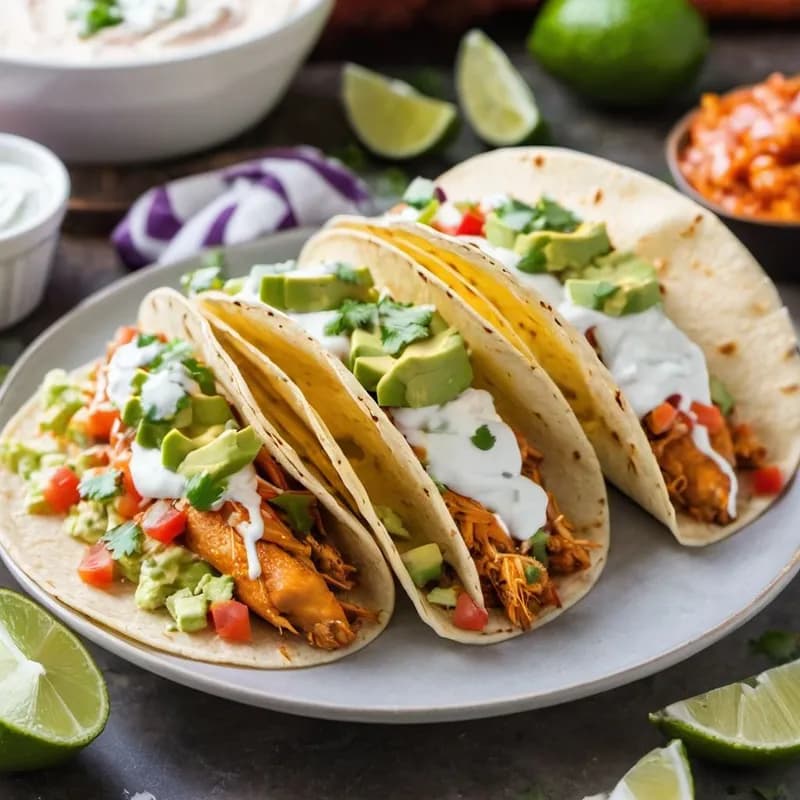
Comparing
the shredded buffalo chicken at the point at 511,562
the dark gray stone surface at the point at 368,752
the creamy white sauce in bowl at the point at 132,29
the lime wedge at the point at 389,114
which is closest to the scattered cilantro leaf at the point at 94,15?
the creamy white sauce in bowl at the point at 132,29

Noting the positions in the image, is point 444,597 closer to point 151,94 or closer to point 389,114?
point 151,94

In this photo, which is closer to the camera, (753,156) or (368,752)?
(368,752)

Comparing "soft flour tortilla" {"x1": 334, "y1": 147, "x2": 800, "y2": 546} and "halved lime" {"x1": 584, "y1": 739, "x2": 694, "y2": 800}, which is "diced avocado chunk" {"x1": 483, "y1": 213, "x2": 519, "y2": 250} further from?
"halved lime" {"x1": 584, "y1": 739, "x2": 694, "y2": 800}

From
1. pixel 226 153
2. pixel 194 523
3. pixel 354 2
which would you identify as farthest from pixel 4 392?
pixel 354 2

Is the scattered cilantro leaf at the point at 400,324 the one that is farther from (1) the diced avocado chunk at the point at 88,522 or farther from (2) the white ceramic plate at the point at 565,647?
(1) the diced avocado chunk at the point at 88,522

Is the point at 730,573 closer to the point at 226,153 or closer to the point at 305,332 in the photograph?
the point at 305,332

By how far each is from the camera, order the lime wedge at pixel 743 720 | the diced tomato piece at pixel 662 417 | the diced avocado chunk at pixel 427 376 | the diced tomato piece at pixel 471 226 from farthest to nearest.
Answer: the diced tomato piece at pixel 471 226 → the diced tomato piece at pixel 662 417 → the diced avocado chunk at pixel 427 376 → the lime wedge at pixel 743 720

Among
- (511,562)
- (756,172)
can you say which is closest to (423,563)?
(511,562)
